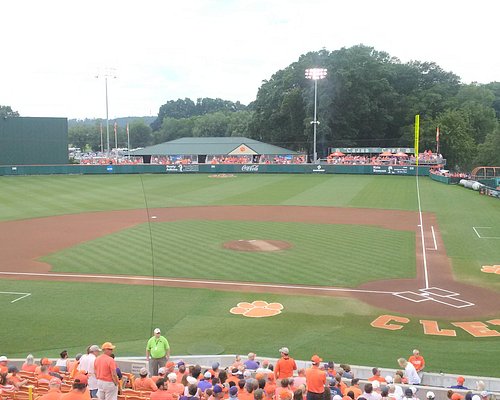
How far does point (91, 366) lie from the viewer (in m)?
11.3

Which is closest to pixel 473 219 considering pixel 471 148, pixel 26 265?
pixel 26 265

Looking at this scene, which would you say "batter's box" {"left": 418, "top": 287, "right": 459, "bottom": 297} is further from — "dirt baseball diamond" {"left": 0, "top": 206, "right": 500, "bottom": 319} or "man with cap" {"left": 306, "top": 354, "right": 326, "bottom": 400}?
"man with cap" {"left": 306, "top": 354, "right": 326, "bottom": 400}

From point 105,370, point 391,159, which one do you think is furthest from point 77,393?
point 391,159

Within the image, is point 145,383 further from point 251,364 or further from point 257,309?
point 257,309

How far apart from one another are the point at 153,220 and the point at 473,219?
976 inches

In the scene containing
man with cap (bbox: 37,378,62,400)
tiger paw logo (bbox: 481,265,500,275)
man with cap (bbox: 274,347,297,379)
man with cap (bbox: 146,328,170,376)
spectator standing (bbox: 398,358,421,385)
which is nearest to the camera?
man with cap (bbox: 37,378,62,400)

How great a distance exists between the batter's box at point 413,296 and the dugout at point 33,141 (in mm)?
73422

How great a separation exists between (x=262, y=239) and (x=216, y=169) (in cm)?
5229

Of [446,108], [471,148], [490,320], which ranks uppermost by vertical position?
[446,108]

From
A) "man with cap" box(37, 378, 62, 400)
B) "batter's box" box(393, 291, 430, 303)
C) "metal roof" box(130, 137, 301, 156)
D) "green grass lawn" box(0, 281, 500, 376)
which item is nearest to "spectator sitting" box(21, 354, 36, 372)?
"man with cap" box(37, 378, 62, 400)

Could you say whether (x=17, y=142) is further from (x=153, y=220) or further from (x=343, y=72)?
(x=343, y=72)

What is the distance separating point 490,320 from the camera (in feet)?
61.7

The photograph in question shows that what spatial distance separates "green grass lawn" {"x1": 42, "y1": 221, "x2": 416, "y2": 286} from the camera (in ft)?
82.5

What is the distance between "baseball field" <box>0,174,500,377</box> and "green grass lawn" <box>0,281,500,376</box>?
71 mm
